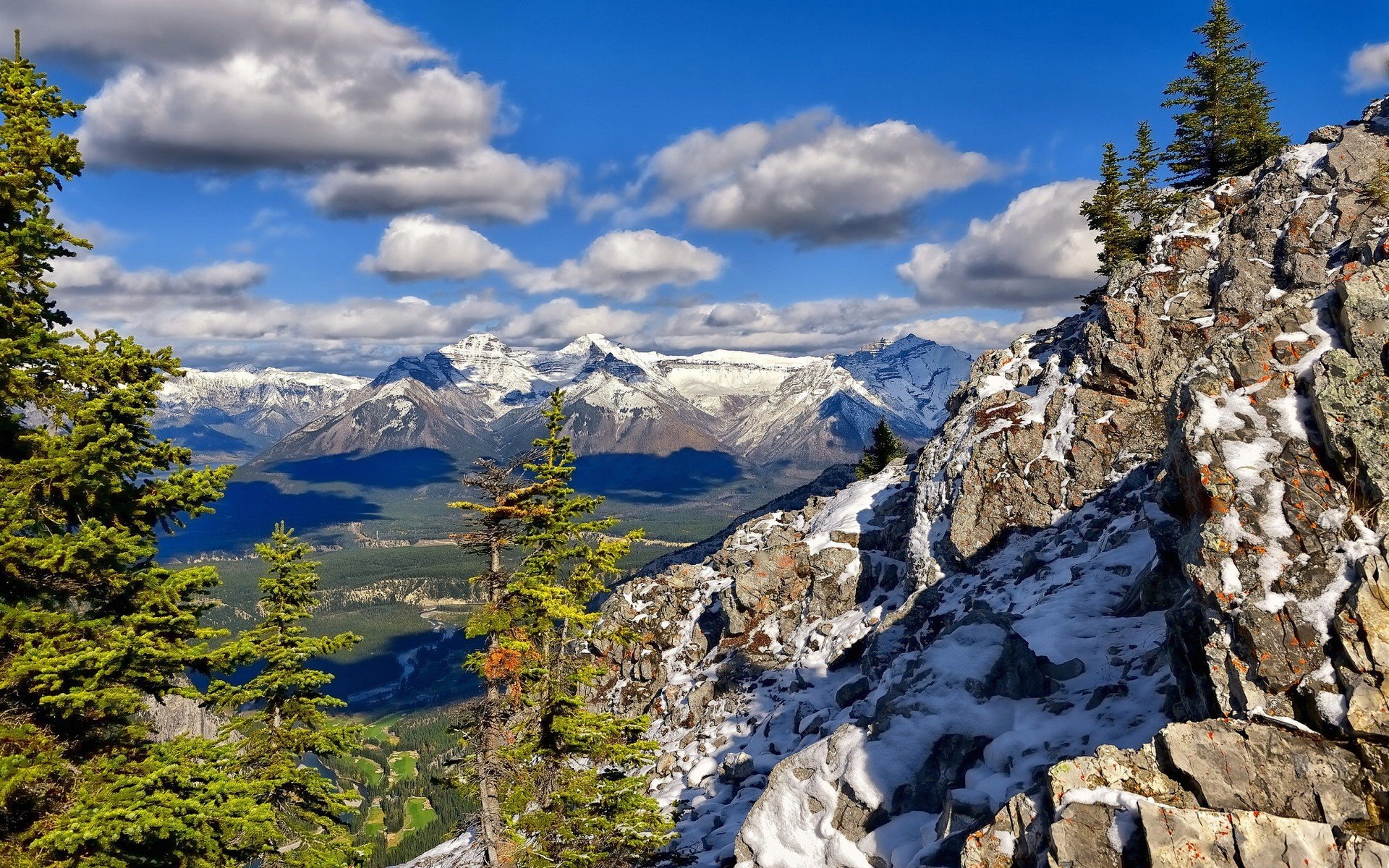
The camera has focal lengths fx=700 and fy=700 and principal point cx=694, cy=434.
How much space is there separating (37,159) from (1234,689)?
1067 inches

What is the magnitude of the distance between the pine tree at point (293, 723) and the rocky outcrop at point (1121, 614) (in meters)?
12.9

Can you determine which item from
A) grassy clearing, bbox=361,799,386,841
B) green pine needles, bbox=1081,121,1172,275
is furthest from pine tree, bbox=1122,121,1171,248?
grassy clearing, bbox=361,799,386,841

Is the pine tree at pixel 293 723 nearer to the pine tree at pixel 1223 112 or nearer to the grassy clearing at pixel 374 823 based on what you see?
the pine tree at pixel 1223 112

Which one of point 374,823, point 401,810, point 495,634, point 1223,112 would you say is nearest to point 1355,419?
point 495,634

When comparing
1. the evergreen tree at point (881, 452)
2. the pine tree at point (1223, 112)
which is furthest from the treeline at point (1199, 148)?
the evergreen tree at point (881, 452)

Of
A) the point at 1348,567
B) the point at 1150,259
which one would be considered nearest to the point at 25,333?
the point at 1348,567

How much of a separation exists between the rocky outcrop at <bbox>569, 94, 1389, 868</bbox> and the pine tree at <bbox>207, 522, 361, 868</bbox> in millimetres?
12919

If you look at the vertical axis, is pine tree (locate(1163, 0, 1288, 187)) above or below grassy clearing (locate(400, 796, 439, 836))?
above

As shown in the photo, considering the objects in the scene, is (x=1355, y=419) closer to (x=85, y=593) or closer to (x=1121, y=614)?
(x=1121, y=614)

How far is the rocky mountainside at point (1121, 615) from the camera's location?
14000 mm

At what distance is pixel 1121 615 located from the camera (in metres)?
27.8

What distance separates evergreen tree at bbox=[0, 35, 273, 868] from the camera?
476 inches

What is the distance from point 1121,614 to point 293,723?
31478 millimetres

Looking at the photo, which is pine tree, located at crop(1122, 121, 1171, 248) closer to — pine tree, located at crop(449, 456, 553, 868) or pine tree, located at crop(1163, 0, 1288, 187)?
pine tree, located at crop(1163, 0, 1288, 187)
